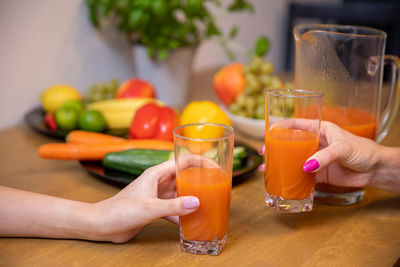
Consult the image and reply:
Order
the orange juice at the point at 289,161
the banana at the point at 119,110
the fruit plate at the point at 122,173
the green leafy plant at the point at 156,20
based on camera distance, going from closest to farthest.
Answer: the orange juice at the point at 289,161
the fruit plate at the point at 122,173
the banana at the point at 119,110
the green leafy plant at the point at 156,20

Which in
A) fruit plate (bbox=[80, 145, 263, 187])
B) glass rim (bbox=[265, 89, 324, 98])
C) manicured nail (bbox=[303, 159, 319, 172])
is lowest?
fruit plate (bbox=[80, 145, 263, 187])

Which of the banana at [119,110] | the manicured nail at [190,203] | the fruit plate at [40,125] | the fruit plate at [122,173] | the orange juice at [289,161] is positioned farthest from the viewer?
the banana at [119,110]

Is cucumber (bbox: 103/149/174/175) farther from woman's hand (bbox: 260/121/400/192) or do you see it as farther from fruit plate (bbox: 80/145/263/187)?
woman's hand (bbox: 260/121/400/192)

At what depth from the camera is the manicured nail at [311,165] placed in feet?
2.66

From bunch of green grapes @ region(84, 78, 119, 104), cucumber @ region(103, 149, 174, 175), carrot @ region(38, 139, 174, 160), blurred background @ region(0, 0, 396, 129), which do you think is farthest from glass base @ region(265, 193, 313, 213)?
blurred background @ region(0, 0, 396, 129)

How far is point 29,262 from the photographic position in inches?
29.3

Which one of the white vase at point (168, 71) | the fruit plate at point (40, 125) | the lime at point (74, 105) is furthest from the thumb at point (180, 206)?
the white vase at point (168, 71)

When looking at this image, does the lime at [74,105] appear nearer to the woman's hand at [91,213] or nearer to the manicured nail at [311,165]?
the woman's hand at [91,213]

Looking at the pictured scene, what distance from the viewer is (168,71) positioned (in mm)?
1767

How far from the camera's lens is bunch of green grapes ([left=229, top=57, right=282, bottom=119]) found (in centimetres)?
148

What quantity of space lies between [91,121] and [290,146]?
2.51 ft

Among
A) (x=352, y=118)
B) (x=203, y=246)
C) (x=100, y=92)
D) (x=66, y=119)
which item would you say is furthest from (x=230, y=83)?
(x=203, y=246)

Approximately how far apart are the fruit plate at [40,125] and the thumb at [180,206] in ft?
2.35

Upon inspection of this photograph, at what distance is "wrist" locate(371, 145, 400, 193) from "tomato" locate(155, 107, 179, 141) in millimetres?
589
